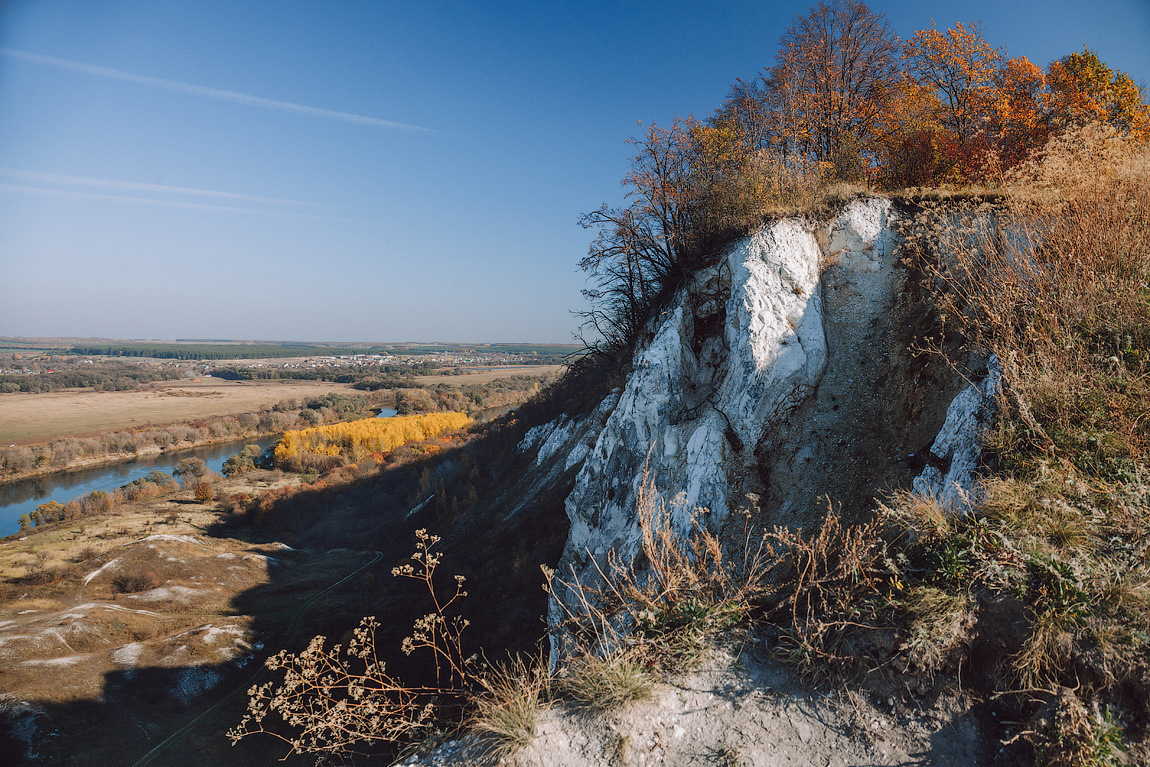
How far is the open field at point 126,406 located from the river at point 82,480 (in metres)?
17.4

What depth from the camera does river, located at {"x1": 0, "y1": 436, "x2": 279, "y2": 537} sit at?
6402cm

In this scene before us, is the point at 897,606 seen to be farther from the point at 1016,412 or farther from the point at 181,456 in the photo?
the point at 181,456

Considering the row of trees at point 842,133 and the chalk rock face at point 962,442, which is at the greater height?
the row of trees at point 842,133

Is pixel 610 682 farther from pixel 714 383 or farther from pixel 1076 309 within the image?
pixel 714 383

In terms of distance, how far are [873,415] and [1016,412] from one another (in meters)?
3.00

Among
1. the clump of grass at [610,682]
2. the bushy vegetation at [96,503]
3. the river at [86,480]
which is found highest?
the clump of grass at [610,682]

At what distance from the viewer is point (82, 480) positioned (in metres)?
75.6

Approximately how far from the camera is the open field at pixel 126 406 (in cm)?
9564

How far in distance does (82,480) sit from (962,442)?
4379 inches

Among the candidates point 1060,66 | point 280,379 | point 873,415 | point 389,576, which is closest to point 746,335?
point 873,415

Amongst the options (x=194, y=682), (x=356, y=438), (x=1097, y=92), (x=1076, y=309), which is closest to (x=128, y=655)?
(x=194, y=682)

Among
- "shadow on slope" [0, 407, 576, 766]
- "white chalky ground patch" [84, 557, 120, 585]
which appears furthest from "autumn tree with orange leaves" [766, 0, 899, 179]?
"white chalky ground patch" [84, 557, 120, 585]

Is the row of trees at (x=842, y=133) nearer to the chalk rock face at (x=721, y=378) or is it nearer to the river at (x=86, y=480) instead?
the chalk rock face at (x=721, y=378)

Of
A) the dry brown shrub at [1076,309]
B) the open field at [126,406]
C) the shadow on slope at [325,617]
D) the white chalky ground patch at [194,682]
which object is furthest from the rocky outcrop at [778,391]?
the open field at [126,406]
